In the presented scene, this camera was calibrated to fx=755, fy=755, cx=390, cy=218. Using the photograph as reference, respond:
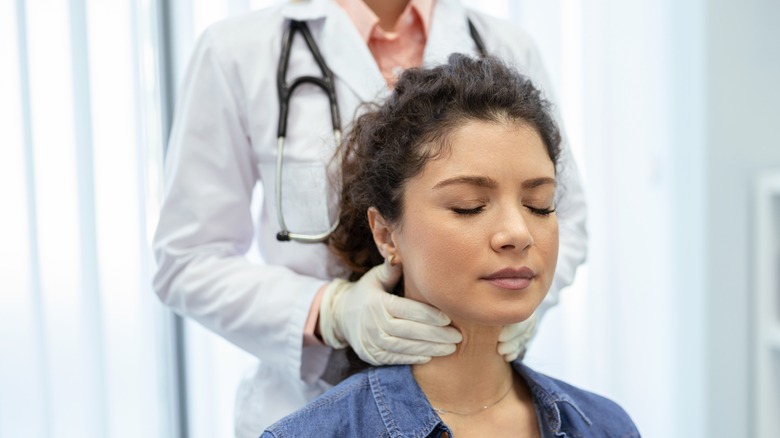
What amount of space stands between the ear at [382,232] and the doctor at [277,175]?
0.47 feet

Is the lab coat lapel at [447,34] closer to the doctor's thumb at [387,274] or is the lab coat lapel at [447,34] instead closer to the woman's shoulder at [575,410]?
the doctor's thumb at [387,274]

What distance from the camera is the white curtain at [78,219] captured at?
5.19 feet

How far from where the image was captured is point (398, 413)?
1.08m

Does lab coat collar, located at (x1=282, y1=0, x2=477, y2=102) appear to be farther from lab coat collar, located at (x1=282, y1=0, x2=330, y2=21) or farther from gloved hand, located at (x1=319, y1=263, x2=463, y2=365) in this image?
gloved hand, located at (x1=319, y1=263, x2=463, y2=365)

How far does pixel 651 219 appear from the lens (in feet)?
7.73

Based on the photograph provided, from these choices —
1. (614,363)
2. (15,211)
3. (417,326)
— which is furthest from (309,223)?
(614,363)

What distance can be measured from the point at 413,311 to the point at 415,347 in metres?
0.05

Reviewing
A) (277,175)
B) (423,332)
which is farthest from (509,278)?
(277,175)

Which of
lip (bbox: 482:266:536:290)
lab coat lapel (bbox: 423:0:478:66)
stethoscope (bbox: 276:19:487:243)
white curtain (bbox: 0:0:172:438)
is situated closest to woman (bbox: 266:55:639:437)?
lip (bbox: 482:266:536:290)

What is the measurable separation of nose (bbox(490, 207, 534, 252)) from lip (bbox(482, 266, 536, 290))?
28mm

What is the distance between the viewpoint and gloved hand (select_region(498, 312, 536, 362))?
1.14 meters

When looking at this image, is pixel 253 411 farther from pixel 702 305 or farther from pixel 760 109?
pixel 760 109

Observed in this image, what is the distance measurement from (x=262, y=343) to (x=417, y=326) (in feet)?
1.05

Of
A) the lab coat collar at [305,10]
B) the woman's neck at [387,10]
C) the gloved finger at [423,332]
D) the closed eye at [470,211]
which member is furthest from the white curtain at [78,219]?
the closed eye at [470,211]
